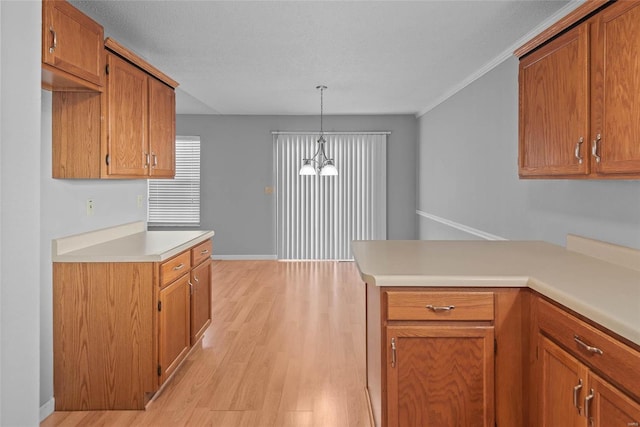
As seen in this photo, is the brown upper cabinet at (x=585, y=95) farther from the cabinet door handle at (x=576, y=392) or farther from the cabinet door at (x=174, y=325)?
→ the cabinet door at (x=174, y=325)

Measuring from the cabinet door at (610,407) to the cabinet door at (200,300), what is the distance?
273 cm

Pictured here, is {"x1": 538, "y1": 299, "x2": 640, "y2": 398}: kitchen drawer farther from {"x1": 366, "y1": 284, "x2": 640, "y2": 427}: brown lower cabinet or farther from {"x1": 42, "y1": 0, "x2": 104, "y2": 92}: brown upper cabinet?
{"x1": 42, "y1": 0, "x2": 104, "y2": 92}: brown upper cabinet

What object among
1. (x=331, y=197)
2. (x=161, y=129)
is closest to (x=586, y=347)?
(x=161, y=129)

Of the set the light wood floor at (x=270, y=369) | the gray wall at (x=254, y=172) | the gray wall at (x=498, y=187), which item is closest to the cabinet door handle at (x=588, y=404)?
the gray wall at (x=498, y=187)

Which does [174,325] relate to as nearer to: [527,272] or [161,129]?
[161,129]

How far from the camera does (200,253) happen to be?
3902 mm

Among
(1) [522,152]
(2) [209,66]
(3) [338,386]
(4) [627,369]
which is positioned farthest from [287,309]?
(4) [627,369]

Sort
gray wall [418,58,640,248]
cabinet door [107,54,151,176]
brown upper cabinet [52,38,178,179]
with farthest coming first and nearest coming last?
cabinet door [107,54,151,176], brown upper cabinet [52,38,178,179], gray wall [418,58,640,248]

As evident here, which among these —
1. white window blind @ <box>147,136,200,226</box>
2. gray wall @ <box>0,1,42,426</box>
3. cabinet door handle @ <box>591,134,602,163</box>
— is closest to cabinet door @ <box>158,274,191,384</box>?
gray wall @ <box>0,1,42,426</box>

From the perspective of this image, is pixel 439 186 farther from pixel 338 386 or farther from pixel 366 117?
pixel 338 386

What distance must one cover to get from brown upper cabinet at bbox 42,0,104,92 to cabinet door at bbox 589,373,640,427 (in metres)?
2.67

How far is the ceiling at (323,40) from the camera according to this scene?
3268 mm

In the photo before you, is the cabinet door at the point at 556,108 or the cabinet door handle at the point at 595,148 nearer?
the cabinet door handle at the point at 595,148

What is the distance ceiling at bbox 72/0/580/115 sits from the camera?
10.7 ft
